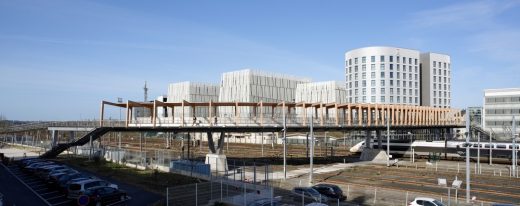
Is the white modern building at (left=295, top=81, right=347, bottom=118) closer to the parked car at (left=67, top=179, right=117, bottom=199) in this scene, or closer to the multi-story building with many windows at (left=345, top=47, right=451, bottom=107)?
the multi-story building with many windows at (left=345, top=47, right=451, bottom=107)

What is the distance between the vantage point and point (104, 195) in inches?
1225

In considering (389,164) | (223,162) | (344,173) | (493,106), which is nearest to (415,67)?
(493,106)

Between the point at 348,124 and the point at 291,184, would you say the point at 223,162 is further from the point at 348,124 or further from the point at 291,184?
the point at 348,124

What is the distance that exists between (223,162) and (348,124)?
21.3 metres

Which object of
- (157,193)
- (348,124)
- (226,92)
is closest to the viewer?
(157,193)

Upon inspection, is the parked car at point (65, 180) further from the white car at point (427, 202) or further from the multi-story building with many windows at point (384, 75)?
the multi-story building with many windows at point (384, 75)

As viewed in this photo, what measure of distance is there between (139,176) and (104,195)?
641 inches

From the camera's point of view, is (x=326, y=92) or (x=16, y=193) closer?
(x=16, y=193)

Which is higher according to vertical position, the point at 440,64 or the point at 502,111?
the point at 440,64

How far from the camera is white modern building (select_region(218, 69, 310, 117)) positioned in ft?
512

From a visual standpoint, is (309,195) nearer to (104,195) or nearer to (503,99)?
(104,195)

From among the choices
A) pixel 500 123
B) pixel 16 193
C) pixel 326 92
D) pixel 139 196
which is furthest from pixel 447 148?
pixel 326 92

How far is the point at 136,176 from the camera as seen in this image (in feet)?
155

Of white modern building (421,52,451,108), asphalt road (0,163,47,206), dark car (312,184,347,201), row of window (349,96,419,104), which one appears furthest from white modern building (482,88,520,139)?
asphalt road (0,163,47,206)
